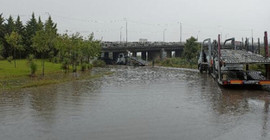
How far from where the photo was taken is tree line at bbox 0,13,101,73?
33566mm

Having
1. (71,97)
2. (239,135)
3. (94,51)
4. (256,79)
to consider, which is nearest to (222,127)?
(239,135)

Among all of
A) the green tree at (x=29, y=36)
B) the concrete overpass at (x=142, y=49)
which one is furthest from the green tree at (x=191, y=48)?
the green tree at (x=29, y=36)

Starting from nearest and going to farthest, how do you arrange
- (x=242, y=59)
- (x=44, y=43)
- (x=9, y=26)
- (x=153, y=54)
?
(x=242, y=59)
(x=44, y=43)
(x=9, y=26)
(x=153, y=54)

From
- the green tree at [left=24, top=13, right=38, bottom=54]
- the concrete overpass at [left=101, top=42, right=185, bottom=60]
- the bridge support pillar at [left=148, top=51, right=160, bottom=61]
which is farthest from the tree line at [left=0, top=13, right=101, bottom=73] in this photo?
the bridge support pillar at [left=148, top=51, right=160, bottom=61]

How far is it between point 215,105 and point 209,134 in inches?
197

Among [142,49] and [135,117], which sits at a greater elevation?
[142,49]

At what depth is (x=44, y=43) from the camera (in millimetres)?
32906

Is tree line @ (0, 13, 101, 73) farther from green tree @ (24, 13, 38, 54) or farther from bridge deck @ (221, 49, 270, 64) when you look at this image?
bridge deck @ (221, 49, 270, 64)

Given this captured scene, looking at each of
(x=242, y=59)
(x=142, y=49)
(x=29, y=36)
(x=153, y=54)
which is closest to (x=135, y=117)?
(x=242, y=59)

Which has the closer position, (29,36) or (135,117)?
(135,117)

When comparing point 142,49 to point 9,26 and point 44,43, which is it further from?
point 44,43

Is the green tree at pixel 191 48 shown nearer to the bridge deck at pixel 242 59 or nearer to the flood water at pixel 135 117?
the bridge deck at pixel 242 59

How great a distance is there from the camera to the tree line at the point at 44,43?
110ft

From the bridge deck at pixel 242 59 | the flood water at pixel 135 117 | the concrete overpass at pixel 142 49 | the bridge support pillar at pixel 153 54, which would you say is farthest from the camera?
the bridge support pillar at pixel 153 54
